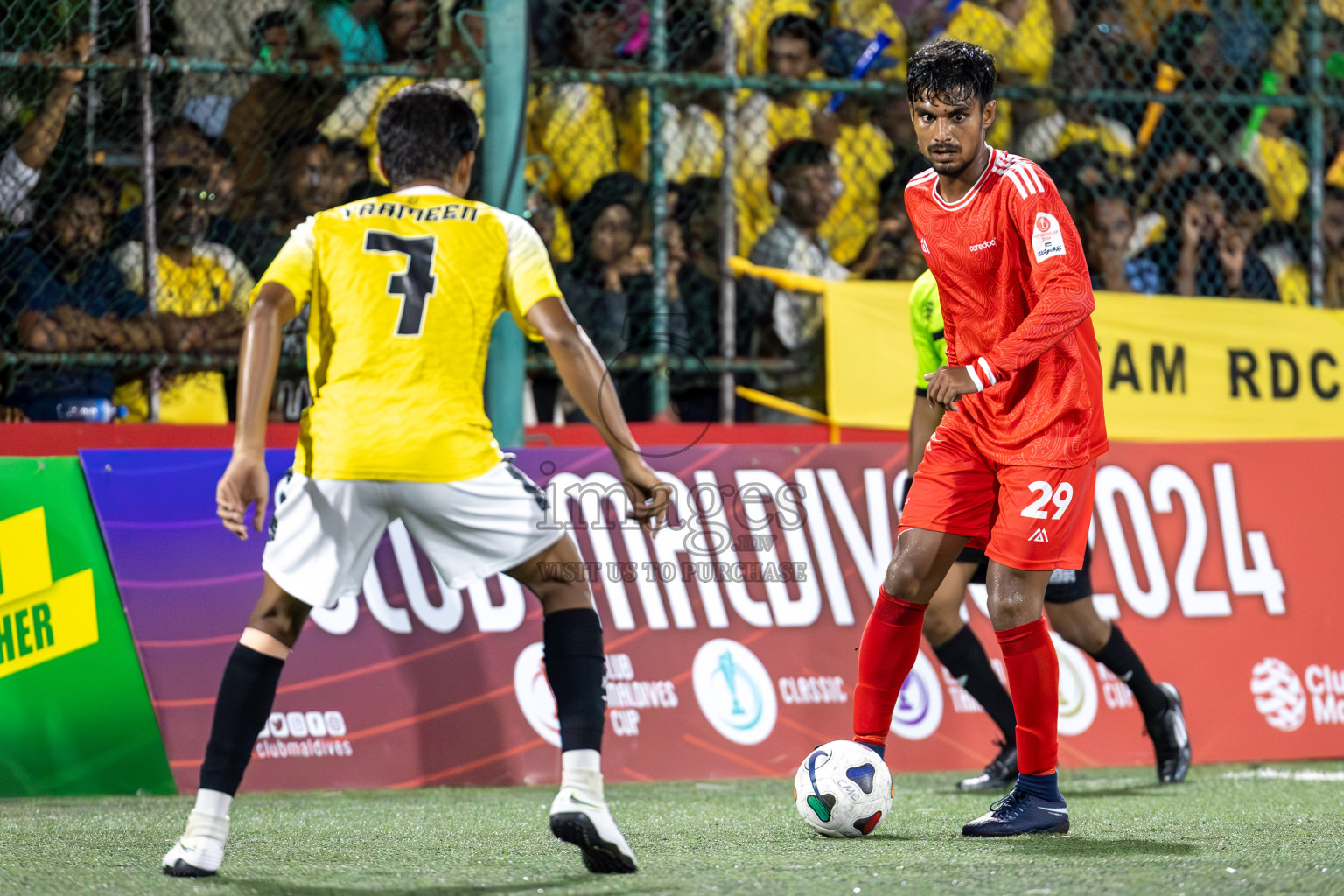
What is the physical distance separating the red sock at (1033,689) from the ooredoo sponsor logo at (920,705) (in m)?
1.97

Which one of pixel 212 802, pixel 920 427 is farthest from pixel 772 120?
pixel 212 802

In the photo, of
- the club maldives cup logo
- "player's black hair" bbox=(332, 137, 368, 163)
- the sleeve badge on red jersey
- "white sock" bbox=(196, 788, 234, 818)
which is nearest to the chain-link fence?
"player's black hair" bbox=(332, 137, 368, 163)

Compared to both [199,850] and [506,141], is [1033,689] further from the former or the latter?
[506,141]

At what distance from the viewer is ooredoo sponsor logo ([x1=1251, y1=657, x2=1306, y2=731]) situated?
652 centimetres

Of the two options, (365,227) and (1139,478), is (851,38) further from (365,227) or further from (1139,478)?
(365,227)

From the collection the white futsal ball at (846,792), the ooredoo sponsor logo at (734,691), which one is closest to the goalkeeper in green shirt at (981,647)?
the ooredoo sponsor logo at (734,691)

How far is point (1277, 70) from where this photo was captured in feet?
26.5

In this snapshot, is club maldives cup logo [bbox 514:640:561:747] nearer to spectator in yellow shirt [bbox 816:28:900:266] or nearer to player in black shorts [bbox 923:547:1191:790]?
player in black shorts [bbox 923:547:1191:790]

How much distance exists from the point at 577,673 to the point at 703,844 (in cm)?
80

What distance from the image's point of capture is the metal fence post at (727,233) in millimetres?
7012

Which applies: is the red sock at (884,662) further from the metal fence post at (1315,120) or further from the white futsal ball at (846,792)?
the metal fence post at (1315,120)

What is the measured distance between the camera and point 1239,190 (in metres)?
7.87

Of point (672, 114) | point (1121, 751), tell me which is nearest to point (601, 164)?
point (672, 114)

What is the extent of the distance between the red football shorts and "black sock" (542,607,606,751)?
1.10 metres
